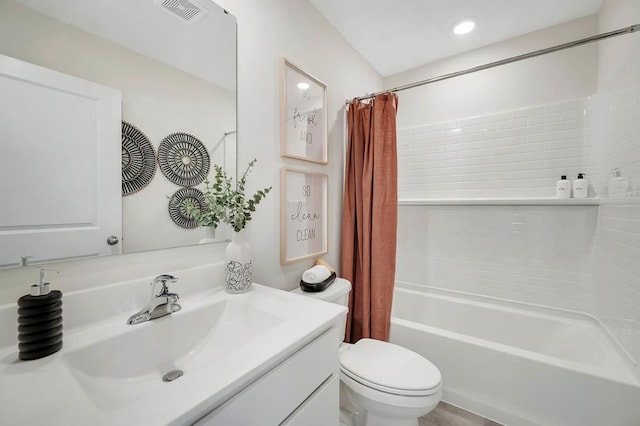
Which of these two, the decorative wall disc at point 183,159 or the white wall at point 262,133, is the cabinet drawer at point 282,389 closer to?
the white wall at point 262,133

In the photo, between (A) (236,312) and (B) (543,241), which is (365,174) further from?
(B) (543,241)

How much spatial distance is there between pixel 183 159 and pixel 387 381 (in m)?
1.25

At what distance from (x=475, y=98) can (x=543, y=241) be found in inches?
47.8

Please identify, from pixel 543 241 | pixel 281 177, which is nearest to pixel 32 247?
pixel 281 177

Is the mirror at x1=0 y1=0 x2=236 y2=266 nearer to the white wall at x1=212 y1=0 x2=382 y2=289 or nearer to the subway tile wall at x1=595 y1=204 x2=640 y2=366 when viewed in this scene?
the white wall at x1=212 y1=0 x2=382 y2=289

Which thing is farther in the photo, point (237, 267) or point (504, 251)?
point (504, 251)

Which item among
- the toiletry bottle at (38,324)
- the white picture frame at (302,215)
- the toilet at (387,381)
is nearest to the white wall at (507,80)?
the white picture frame at (302,215)

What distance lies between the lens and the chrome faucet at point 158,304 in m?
0.79

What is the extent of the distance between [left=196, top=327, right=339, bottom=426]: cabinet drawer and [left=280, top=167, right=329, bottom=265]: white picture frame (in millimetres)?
639

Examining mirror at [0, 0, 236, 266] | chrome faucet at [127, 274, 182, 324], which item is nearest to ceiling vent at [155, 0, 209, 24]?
mirror at [0, 0, 236, 266]

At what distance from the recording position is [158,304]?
32.0 inches

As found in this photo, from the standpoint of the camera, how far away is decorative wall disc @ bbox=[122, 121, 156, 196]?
33.2 inches

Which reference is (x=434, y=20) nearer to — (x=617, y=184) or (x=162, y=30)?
(x=617, y=184)

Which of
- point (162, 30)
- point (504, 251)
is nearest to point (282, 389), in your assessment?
point (162, 30)
